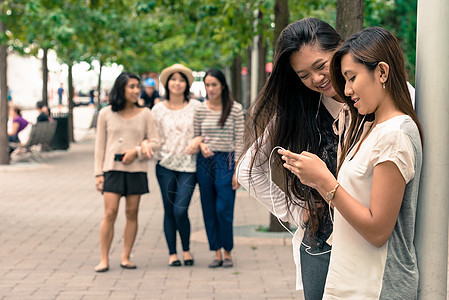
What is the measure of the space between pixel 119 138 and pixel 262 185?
4209 mm

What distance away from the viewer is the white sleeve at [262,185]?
305 cm

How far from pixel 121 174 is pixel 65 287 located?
4.01 feet

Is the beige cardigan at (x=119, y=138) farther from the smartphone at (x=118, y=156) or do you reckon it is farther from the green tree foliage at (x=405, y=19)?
the green tree foliage at (x=405, y=19)

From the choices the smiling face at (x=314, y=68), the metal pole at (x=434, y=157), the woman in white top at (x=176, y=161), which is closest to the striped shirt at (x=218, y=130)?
the woman in white top at (x=176, y=161)

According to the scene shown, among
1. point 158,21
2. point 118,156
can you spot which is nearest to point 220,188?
point 118,156

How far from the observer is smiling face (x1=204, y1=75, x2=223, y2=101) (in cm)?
736

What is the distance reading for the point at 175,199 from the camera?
7.40 meters

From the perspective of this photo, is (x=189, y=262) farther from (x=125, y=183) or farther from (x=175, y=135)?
(x=175, y=135)

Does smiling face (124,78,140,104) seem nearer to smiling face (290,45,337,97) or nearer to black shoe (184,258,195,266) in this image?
black shoe (184,258,195,266)

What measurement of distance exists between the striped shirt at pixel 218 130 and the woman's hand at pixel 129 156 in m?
0.65

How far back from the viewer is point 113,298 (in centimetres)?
602

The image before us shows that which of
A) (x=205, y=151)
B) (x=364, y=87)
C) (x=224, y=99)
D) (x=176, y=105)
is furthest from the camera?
(x=176, y=105)

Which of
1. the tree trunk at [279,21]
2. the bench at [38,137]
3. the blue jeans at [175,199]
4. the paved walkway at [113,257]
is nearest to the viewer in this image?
the paved walkway at [113,257]

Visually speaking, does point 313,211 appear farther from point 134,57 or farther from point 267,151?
point 134,57
